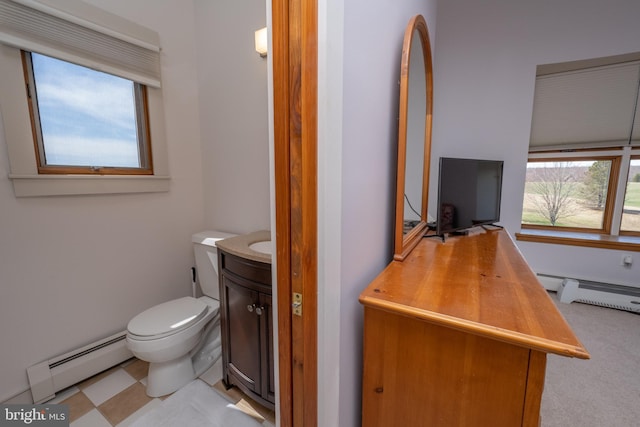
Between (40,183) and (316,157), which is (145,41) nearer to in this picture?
(40,183)

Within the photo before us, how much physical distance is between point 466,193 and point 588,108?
68.4 inches

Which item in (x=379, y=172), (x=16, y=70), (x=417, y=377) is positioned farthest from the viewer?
(x=16, y=70)

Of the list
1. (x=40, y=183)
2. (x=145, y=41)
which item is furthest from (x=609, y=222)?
(x=40, y=183)

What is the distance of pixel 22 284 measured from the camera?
1.34 m

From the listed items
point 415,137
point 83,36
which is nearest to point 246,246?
point 415,137

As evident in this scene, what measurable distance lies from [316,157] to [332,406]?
27.1 inches

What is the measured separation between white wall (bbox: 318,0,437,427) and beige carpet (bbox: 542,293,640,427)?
1.16 meters

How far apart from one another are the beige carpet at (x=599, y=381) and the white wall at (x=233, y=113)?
186 cm

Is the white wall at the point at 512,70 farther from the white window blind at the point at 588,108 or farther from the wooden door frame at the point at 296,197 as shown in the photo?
the wooden door frame at the point at 296,197

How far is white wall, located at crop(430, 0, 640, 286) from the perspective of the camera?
195cm

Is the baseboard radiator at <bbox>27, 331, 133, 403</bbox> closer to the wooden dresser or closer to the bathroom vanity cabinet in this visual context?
the bathroom vanity cabinet

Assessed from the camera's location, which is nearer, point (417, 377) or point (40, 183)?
point (417, 377)

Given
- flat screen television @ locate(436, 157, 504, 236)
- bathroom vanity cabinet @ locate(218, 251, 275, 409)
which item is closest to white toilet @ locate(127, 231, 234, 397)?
bathroom vanity cabinet @ locate(218, 251, 275, 409)

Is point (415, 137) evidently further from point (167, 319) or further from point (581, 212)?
point (581, 212)
